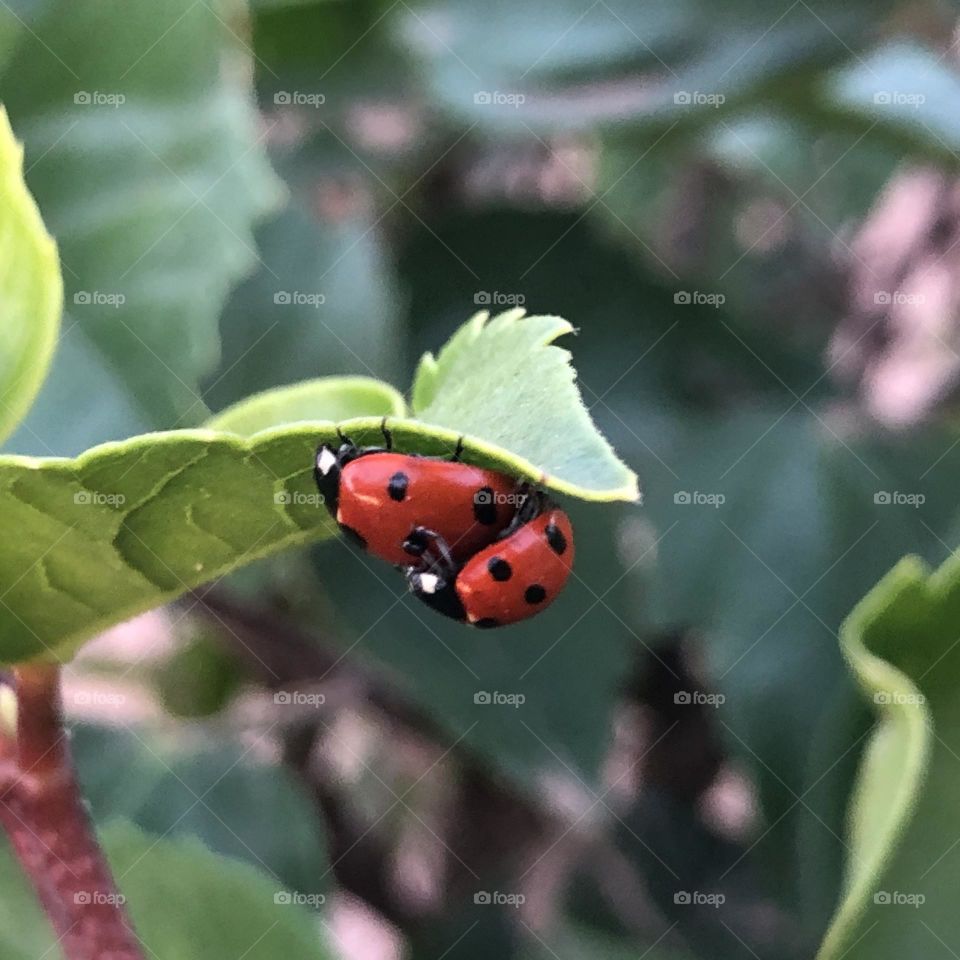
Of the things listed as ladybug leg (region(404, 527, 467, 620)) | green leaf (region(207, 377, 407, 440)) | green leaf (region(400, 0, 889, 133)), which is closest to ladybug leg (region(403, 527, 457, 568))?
ladybug leg (region(404, 527, 467, 620))

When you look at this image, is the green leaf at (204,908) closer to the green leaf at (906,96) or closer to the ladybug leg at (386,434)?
the ladybug leg at (386,434)

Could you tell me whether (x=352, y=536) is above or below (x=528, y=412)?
below

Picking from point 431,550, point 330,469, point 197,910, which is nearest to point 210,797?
point 197,910

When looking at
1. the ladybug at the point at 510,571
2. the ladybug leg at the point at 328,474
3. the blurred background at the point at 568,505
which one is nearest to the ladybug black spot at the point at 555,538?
the ladybug at the point at 510,571

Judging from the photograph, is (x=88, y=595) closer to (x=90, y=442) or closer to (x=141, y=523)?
(x=141, y=523)

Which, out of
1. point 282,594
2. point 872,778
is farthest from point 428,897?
point 872,778

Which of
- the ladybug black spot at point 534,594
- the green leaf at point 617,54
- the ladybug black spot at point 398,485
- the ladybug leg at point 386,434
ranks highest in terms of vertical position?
the ladybug leg at point 386,434

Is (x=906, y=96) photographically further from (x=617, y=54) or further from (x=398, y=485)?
(x=398, y=485)
